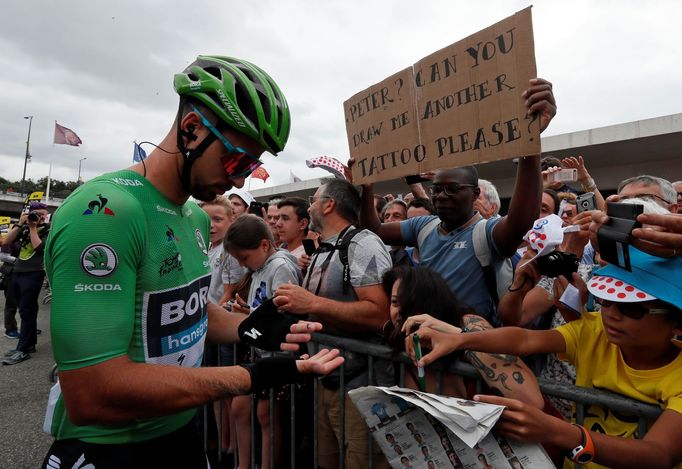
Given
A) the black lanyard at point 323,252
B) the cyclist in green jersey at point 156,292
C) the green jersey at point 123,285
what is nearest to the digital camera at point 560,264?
the cyclist in green jersey at point 156,292

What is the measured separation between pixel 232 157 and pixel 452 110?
1625 millimetres

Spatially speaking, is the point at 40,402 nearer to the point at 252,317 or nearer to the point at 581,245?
the point at 252,317

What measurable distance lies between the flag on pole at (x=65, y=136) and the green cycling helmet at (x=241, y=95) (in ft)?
85.8

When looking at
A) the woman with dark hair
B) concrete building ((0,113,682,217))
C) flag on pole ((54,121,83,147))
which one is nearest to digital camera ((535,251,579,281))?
the woman with dark hair

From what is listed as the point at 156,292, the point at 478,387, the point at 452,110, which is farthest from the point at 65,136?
the point at 478,387

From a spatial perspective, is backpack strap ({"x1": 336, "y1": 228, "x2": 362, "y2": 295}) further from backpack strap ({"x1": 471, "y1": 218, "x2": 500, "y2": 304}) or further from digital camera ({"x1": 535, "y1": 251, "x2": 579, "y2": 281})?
digital camera ({"x1": 535, "y1": 251, "x2": 579, "y2": 281})

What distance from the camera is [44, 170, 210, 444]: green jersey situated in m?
1.09

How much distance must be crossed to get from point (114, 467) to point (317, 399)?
1.31m

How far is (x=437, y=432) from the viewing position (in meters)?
1.48

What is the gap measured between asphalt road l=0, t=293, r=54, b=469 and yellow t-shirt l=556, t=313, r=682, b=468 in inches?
156

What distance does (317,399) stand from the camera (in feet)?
7.93

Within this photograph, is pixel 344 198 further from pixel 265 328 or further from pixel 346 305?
pixel 265 328

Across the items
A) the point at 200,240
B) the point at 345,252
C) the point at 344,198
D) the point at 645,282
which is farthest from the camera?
the point at 344,198

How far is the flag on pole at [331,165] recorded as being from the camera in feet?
11.1
